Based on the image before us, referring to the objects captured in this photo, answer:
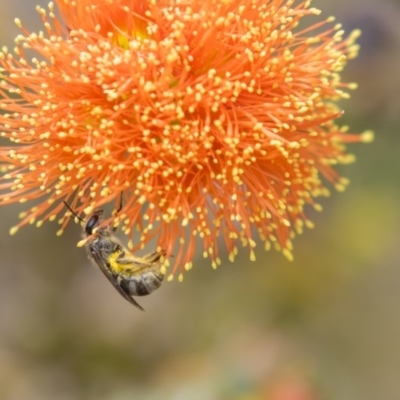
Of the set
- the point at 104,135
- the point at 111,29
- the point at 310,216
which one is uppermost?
the point at 111,29

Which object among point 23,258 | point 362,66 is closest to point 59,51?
point 362,66

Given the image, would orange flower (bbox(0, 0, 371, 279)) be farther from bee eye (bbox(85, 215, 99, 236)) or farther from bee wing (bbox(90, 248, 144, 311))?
bee wing (bbox(90, 248, 144, 311))

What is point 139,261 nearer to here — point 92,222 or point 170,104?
point 92,222

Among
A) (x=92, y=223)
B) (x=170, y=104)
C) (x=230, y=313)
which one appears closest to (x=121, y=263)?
(x=92, y=223)

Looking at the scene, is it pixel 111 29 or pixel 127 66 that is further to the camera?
pixel 111 29

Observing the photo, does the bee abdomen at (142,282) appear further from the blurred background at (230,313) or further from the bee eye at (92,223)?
the blurred background at (230,313)

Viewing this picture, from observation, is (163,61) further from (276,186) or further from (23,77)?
(276,186)

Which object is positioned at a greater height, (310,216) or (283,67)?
(283,67)

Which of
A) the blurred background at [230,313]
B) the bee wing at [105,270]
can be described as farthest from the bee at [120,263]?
the blurred background at [230,313]

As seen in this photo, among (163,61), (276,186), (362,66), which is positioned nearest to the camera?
(163,61)
